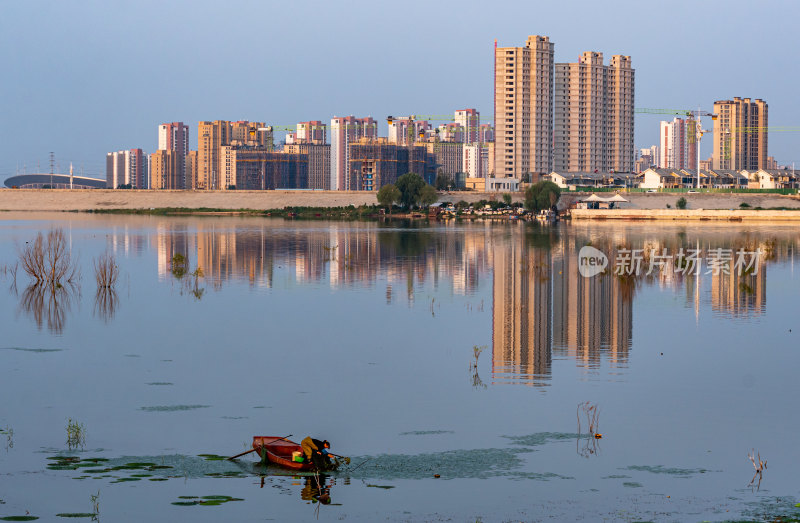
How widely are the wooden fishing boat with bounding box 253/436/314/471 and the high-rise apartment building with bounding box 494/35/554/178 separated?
555 feet

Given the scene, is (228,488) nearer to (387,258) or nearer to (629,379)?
(629,379)

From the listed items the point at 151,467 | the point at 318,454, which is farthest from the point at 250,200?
the point at 318,454

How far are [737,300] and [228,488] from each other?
23.1 metres

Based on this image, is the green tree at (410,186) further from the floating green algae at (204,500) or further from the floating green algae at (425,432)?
the floating green algae at (204,500)

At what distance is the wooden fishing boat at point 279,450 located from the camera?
40.4 feet

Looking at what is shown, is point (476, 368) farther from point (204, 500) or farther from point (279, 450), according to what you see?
point (204, 500)

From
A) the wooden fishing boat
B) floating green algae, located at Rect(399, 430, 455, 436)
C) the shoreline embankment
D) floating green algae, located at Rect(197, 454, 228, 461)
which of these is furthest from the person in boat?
the shoreline embankment

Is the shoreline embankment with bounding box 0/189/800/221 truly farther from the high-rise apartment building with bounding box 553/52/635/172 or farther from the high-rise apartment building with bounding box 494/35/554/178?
the high-rise apartment building with bounding box 553/52/635/172

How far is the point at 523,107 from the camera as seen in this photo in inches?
7032

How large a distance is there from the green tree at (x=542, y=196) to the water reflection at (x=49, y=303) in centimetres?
9666

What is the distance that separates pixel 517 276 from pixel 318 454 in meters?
27.0

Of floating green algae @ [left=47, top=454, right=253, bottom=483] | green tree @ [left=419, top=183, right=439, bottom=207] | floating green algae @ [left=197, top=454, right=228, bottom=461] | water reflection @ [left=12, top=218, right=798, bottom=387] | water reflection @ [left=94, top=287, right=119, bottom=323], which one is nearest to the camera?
floating green algae @ [left=47, top=454, right=253, bottom=483]

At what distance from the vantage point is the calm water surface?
11.4 metres

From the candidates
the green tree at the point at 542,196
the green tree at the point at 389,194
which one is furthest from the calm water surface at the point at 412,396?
the green tree at the point at 389,194
